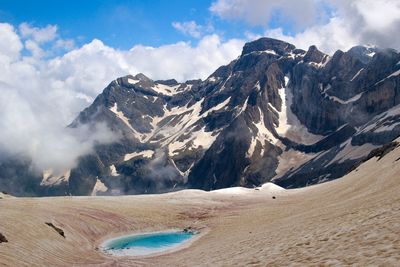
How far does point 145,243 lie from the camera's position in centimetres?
6594

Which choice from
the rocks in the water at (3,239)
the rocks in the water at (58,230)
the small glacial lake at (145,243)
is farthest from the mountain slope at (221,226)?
the small glacial lake at (145,243)

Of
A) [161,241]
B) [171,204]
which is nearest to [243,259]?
[161,241]

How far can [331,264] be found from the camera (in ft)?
66.4

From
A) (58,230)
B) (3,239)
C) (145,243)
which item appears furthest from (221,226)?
(3,239)

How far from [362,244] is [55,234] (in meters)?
39.3

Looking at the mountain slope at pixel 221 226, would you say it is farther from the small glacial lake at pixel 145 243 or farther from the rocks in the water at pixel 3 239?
the small glacial lake at pixel 145 243

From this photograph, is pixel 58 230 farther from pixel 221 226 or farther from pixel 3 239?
pixel 221 226

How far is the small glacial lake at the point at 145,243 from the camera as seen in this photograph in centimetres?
5729

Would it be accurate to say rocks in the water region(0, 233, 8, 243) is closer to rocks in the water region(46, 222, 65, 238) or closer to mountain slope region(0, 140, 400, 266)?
mountain slope region(0, 140, 400, 266)

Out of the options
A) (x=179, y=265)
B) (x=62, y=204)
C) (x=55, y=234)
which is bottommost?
(x=179, y=265)

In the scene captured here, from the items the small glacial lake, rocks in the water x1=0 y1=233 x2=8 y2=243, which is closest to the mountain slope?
rocks in the water x1=0 y1=233 x2=8 y2=243

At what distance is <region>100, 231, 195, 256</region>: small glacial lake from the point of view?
5729 centimetres

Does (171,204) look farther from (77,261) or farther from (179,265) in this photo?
(179,265)

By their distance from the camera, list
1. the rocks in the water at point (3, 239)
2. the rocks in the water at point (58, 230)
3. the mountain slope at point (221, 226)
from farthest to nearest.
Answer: the rocks in the water at point (58, 230), the rocks in the water at point (3, 239), the mountain slope at point (221, 226)
